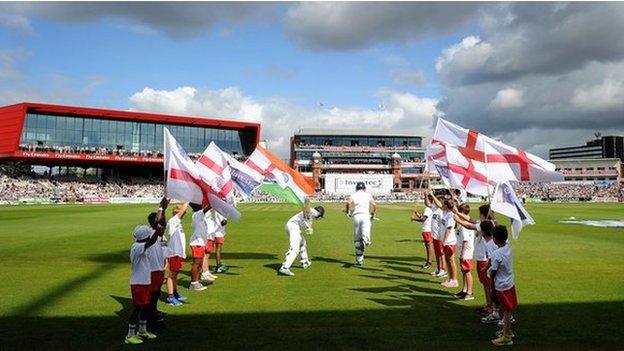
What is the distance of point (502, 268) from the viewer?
23.9ft

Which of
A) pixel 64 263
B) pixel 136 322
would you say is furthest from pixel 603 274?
pixel 64 263

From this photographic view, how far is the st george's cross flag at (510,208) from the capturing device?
28.1 feet

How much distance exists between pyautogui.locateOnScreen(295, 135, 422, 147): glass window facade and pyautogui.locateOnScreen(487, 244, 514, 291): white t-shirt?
391ft

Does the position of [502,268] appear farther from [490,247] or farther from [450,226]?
[450,226]

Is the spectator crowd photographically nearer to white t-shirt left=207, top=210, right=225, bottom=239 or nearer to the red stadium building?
the red stadium building

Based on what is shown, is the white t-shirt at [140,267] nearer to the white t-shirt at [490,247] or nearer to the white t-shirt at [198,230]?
the white t-shirt at [198,230]

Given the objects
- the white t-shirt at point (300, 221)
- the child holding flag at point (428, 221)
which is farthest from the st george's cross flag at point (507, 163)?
the white t-shirt at point (300, 221)

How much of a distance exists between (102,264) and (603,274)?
13.7 meters

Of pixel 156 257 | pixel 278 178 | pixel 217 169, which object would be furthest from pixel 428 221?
pixel 156 257

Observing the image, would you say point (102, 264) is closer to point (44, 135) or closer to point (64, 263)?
point (64, 263)

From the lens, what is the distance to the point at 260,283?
37.7 feet

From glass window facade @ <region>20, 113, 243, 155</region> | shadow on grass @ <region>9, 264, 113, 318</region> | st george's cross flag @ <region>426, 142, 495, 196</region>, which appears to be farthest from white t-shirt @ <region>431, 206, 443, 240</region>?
glass window facade @ <region>20, 113, 243, 155</region>

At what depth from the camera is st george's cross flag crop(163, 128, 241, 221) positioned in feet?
28.8

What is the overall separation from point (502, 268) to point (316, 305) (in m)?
3.56
